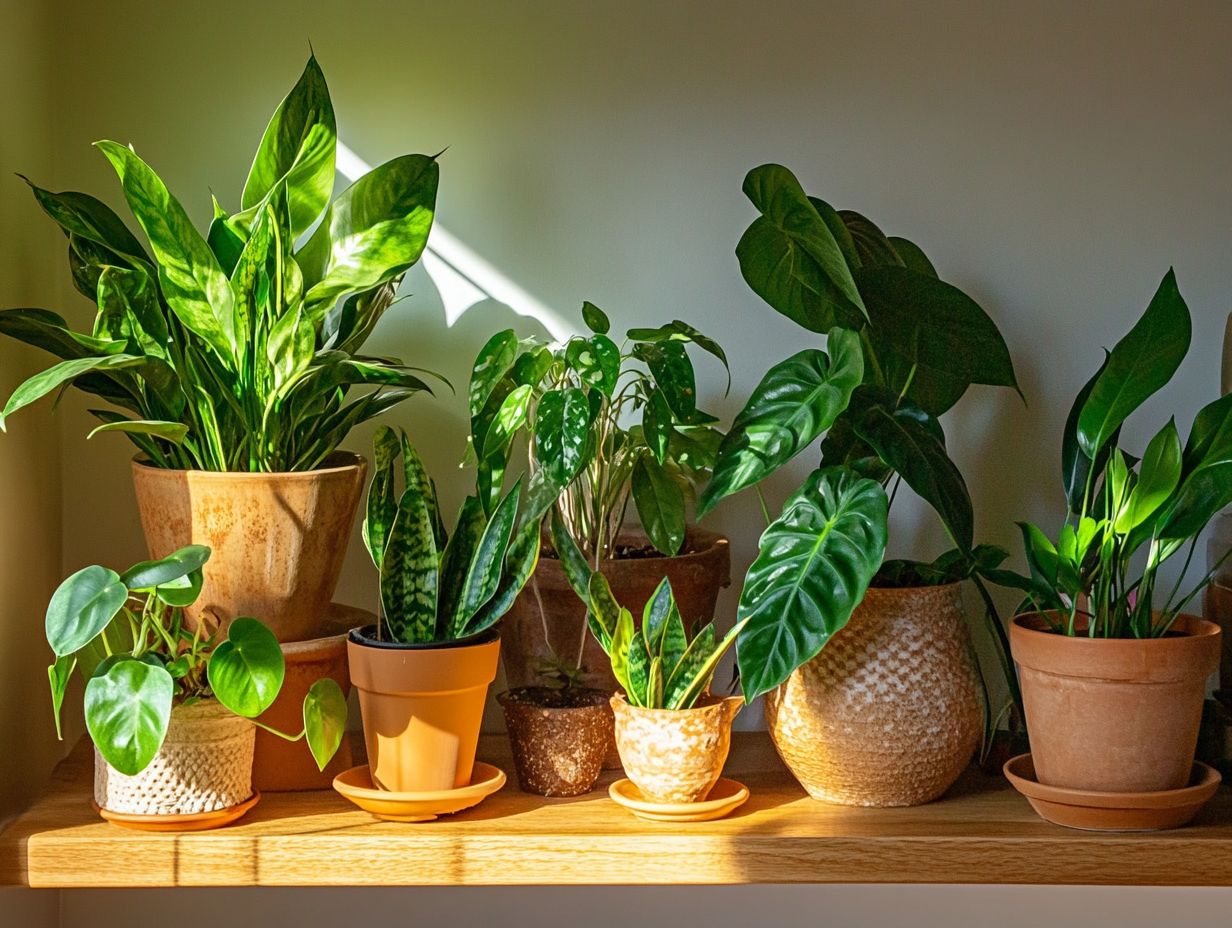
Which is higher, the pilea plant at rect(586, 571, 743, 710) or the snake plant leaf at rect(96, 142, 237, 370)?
the snake plant leaf at rect(96, 142, 237, 370)

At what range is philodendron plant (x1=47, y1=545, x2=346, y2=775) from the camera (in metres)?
1.07

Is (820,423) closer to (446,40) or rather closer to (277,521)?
(277,521)

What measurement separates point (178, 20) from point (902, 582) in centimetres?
115

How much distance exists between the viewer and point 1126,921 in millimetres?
1634

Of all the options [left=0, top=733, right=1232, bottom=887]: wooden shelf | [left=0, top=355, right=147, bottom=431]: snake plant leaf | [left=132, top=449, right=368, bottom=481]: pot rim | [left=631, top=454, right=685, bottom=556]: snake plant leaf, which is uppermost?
[left=0, top=355, right=147, bottom=431]: snake plant leaf

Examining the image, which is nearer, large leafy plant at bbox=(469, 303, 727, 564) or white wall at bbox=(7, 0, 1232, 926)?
large leafy plant at bbox=(469, 303, 727, 564)

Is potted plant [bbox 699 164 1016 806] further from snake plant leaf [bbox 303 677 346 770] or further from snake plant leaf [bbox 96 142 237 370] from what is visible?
snake plant leaf [bbox 96 142 237 370]

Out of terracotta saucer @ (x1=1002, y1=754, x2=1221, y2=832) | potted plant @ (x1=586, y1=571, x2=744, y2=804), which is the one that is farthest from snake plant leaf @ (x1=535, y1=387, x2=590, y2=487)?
terracotta saucer @ (x1=1002, y1=754, x2=1221, y2=832)

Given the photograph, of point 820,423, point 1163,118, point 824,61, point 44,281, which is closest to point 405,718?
point 820,423

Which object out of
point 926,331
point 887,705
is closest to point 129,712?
point 887,705

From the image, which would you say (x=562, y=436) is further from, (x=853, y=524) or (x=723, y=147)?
(x=723, y=147)

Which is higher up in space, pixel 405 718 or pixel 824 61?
pixel 824 61

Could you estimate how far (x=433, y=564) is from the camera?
125 cm

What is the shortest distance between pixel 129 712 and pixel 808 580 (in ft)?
2.10
